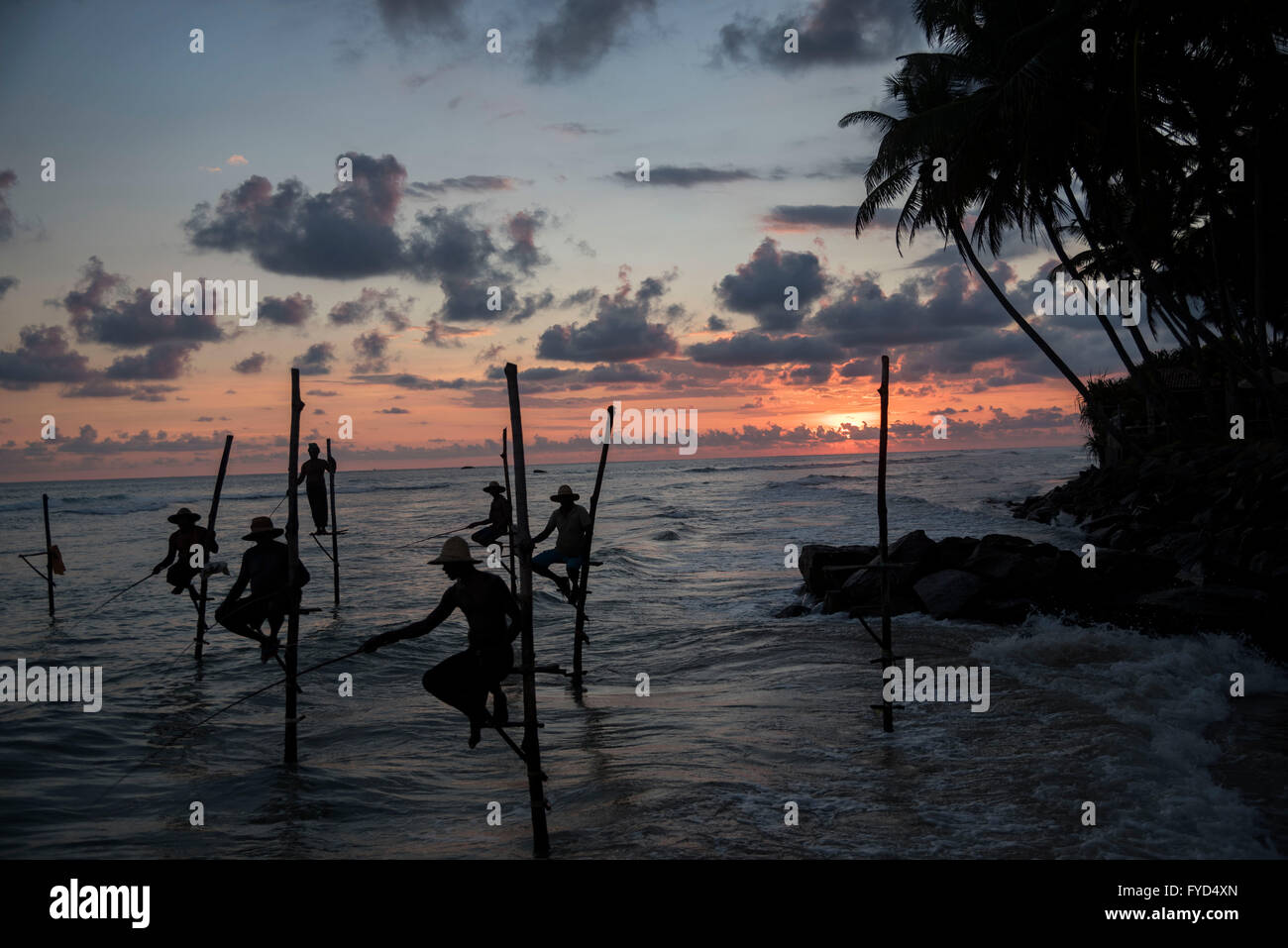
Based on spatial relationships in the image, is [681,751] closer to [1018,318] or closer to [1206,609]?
[1206,609]

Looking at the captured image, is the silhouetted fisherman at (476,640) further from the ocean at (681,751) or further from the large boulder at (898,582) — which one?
the large boulder at (898,582)

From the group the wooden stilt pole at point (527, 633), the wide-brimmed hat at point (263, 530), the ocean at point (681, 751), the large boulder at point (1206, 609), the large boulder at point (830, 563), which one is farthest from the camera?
the large boulder at point (830, 563)

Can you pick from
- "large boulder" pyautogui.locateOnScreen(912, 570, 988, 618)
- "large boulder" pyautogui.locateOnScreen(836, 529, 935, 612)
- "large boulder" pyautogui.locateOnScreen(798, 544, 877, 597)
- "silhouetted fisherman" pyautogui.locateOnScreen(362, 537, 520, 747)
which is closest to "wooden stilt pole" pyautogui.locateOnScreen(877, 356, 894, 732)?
"silhouetted fisherman" pyautogui.locateOnScreen(362, 537, 520, 747)

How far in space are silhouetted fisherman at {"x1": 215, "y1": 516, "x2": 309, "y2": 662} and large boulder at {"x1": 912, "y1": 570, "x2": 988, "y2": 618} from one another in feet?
36.7

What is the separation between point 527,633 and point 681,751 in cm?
385

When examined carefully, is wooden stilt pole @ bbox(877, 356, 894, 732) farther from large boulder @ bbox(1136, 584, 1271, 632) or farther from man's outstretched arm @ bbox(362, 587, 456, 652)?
large boulder @ bbox(1136, 584, 1271, 632)

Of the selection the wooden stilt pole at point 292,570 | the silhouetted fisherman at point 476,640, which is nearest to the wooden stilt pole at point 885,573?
the silhouetted fisherman at point 476,640

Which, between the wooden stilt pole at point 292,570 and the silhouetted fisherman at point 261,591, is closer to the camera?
the wooden stilt pole at point 292,570

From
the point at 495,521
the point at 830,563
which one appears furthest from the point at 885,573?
the point at 830,563

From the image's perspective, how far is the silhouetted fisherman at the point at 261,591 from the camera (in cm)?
984

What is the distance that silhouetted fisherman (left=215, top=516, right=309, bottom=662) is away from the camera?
9.84m

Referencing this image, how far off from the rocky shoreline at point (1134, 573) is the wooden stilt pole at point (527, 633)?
7581mm

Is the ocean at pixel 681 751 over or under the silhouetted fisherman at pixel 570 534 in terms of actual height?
under
